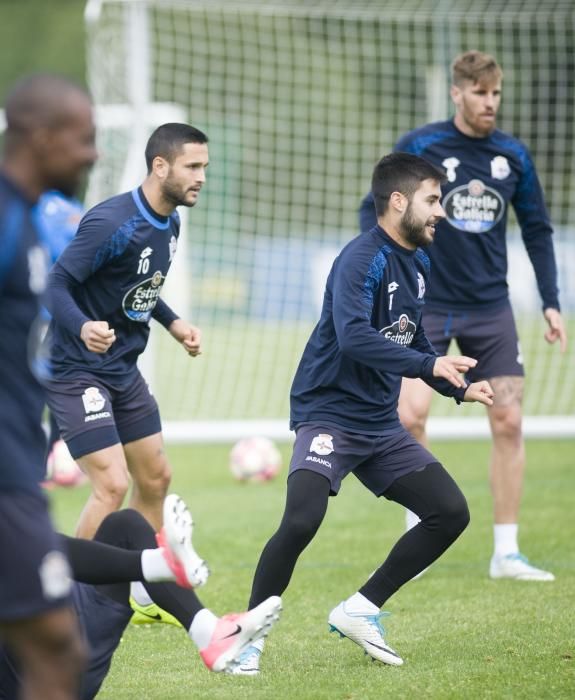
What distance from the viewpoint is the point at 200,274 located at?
55.5 ft

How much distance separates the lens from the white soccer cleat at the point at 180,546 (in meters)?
3.89

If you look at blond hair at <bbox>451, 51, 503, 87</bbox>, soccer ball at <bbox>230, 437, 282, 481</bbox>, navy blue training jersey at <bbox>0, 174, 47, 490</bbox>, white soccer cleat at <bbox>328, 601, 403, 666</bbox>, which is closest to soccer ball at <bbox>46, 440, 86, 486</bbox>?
soccer ball at <bbox>230, 437, 282, 481</bbox>

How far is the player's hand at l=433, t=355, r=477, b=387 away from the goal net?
16.8 ft

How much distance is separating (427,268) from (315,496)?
3.67 feet

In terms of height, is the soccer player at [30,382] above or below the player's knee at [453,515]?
above

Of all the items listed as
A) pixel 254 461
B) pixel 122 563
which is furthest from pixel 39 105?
pixel 254 461

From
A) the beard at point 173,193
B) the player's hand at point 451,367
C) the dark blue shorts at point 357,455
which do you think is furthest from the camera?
the beard at point 173,193

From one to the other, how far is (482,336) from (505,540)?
1112 mm

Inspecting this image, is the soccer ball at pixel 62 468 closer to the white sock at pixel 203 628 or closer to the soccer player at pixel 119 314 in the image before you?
the soccer player at pixel 119 314

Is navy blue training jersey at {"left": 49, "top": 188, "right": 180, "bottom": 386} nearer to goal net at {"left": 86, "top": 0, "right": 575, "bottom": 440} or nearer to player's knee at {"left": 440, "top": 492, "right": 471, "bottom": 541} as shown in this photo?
player's knee at {"left": 440, "top": 492, "right": 471, "bottom": 541}

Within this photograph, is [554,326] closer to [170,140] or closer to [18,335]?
[170,140]

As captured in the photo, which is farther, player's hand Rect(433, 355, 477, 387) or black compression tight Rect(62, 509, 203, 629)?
player's hand Rect(433, 355, 477, 387)

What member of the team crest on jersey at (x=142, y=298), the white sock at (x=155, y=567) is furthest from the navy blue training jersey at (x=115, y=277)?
the white sock at (x=155, y=567)

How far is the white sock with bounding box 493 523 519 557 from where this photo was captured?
6.90 metres
